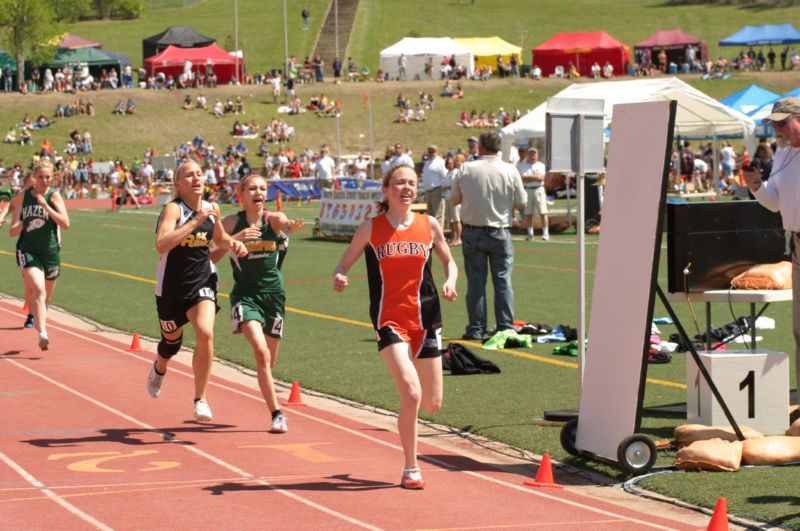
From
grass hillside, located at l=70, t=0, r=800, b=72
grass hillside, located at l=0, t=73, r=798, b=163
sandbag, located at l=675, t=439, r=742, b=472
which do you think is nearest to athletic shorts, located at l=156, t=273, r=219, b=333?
sandbag, located at l=675, t=439, r=742, b=472

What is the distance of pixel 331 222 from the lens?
31781mm

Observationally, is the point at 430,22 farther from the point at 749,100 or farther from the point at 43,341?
the point at 43,341

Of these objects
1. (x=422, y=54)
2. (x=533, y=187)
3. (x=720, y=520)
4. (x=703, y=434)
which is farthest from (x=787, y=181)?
(x=422, y=54)

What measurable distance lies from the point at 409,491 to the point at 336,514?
2.31ft

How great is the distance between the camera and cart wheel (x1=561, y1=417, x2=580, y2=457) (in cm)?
934

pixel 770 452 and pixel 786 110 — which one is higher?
pixel 786 110

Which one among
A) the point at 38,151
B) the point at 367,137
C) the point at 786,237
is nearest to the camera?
the point at 786,237

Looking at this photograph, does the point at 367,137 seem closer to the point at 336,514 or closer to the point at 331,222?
the point at 331,222

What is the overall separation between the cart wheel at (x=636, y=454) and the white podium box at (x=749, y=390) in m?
1.08

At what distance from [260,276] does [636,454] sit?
3.25m

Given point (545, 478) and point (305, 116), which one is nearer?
point (545, 478)

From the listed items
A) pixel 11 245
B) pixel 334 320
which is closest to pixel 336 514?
pixel 334 320

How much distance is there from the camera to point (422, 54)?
80.9 m

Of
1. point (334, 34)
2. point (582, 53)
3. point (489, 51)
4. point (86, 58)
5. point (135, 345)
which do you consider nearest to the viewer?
point (135, 345)
